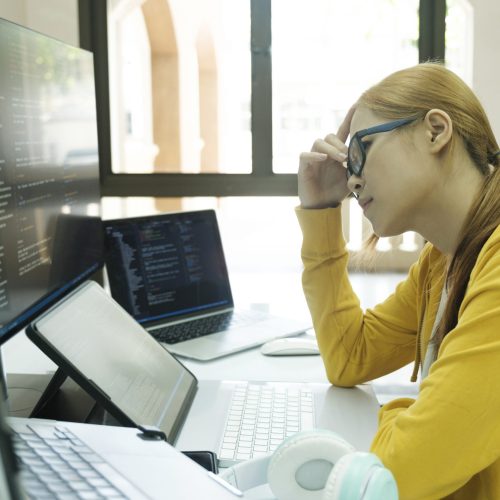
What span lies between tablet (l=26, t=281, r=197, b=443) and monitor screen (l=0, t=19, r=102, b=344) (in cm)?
5

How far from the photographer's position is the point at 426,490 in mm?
784

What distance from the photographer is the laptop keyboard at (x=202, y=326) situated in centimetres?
148

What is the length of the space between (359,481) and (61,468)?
0.78 ft

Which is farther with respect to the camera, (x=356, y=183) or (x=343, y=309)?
(x=343, y=309)

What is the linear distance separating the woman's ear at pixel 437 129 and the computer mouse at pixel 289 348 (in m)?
0.56

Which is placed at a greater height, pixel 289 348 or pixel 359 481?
pixel 359 481

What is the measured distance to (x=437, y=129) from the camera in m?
0.98

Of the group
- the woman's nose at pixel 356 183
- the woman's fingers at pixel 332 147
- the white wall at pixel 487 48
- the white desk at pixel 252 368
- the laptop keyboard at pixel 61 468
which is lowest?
the white desk at pixel 252 368

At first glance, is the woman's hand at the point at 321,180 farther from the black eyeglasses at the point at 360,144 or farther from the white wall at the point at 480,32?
the white wall at the point at 480,32

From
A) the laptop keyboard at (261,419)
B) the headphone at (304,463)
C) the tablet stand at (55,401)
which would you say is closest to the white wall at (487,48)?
the laptop keyboard at (261,419)

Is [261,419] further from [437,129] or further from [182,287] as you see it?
[182,287]

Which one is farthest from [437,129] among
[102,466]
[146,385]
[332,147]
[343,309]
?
[102,466]

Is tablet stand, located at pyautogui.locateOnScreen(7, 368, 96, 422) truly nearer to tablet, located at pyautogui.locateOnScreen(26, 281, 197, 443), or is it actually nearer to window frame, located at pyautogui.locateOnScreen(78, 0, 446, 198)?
tablet, located at pyautogui.locateOnScreen(26, 281, 197, 443)

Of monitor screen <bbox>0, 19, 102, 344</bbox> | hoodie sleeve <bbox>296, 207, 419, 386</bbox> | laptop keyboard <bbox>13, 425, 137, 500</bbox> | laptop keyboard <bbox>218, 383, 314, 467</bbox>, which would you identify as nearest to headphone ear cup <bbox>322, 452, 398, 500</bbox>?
laptop keyboard <bbox>13, 425, 137, 500</bbox>
